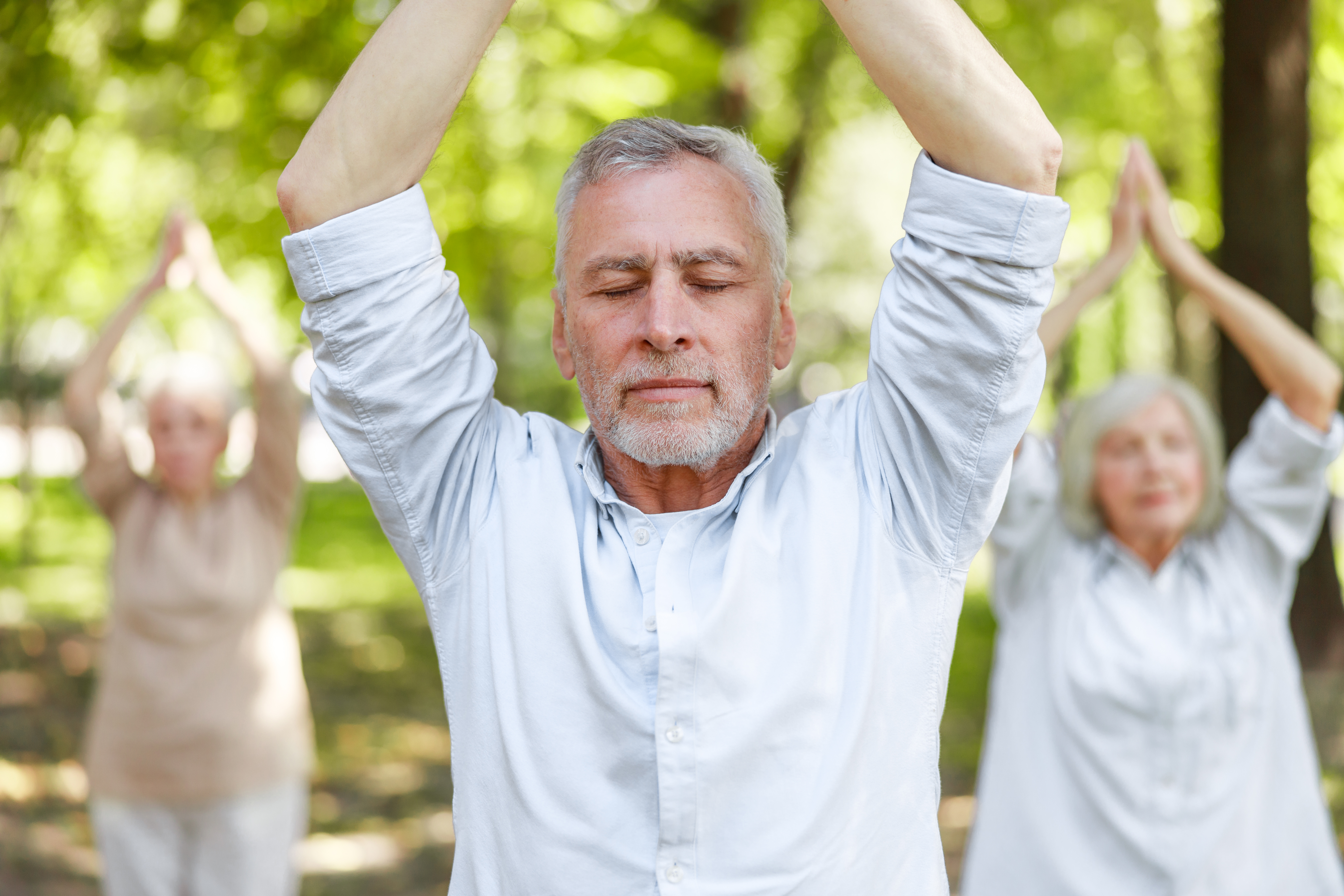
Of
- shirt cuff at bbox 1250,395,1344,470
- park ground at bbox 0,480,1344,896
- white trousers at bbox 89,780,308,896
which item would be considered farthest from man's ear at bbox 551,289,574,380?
park ground at bbox 0,480,1344,896

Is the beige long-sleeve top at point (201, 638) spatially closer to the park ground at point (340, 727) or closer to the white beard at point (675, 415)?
the park ground at point (340, 727)

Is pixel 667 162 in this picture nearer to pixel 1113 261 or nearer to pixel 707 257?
pixel 707 257

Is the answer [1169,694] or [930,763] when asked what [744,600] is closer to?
[930,763]

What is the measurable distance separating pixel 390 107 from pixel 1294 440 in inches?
105

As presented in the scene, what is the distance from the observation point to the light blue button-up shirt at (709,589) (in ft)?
5.82

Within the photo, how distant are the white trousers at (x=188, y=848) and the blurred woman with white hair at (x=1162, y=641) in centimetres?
236

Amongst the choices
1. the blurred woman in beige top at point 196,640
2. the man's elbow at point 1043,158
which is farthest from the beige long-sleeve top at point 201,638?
the man's elbow at point 1043,158

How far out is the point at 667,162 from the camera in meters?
1.94

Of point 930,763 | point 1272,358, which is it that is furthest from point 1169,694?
point 930,763

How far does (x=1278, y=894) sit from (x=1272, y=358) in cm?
146

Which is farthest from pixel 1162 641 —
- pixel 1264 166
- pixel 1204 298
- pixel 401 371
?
pixel 1264 166

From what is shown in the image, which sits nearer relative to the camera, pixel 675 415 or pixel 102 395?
pixel 675 415

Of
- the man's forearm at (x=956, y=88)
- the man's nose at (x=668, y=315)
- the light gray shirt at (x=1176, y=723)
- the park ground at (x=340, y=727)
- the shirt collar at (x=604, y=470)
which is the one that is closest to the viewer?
the man's forearm at (x=956, y=88)

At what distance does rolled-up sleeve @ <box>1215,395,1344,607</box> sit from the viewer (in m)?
3.30
